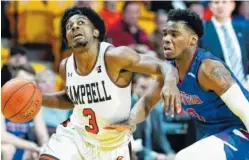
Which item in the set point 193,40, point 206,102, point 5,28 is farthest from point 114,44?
point 206,102

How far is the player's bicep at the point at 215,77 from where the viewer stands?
441 centimetres

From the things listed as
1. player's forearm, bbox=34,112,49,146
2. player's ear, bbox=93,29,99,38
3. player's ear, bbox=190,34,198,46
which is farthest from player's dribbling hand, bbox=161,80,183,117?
player's forearm, bbox=34,112,49,146

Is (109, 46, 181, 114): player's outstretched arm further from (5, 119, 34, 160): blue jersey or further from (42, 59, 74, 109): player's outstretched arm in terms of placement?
(5, 119, 34, 160): blue jersey

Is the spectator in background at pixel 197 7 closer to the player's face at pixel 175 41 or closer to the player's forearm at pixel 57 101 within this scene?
the player's forearm at pixel 57 101

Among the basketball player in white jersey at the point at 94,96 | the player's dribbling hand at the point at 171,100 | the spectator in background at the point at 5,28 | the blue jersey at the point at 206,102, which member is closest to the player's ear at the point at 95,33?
the basketball player in white jersey at the point at 94,96

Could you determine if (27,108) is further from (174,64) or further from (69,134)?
(174,64)

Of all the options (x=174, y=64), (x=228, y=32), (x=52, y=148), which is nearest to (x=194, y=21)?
(x=174, y=64)

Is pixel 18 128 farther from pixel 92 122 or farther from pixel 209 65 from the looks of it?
pixel 209 65

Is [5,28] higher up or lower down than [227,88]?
lower down

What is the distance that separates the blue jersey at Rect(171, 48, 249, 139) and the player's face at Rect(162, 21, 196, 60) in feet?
0.39

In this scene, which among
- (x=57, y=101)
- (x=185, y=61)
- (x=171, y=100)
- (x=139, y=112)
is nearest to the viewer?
(x=171, y=100)

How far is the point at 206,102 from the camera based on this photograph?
15.2 ft

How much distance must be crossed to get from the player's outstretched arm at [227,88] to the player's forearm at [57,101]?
1.41 metres

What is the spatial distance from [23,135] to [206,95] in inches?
108
